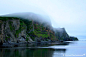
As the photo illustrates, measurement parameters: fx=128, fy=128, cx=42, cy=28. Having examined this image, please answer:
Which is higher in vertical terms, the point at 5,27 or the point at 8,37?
the point at 5,27

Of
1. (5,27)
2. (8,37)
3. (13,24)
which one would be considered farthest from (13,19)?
(8,37)

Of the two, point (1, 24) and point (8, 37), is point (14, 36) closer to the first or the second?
point (8, 37)

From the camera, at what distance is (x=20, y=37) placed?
16312 cm

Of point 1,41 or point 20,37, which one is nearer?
point 1,41

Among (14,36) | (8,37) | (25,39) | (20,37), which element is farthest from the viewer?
(25,39)

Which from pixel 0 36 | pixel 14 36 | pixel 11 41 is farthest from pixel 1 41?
pixel 14 36

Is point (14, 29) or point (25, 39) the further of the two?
point (25, 39)

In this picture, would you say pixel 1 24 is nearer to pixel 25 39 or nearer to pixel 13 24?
pixel 13 24

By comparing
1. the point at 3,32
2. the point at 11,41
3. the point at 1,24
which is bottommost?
the point at 11,41

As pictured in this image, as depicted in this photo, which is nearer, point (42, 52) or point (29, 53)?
point (29, 53)

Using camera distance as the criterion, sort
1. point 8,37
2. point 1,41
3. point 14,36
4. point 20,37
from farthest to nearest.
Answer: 1. point 20,37
2. point 14,36
3. point 8,37
4. point 1,41

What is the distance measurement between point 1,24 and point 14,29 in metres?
23.1

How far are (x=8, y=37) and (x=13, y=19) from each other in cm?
2614

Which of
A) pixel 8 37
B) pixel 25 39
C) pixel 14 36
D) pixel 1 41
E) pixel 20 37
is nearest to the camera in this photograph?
pixel 1 41
